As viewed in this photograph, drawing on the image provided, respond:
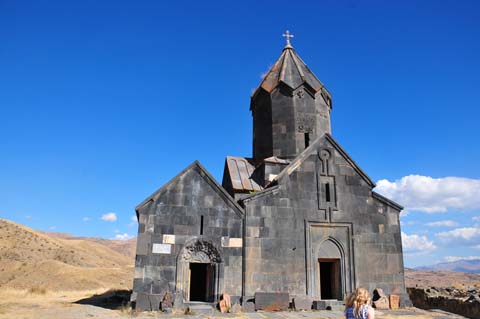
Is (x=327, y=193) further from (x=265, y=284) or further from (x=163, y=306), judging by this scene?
(x=163, y=306)

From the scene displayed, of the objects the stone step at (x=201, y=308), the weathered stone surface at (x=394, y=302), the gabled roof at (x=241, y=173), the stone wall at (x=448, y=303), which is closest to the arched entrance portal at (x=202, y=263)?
the stone step at (x=201, y=308)

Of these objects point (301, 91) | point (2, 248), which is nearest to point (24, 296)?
point (301, 91)

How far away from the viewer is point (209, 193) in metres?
12.2

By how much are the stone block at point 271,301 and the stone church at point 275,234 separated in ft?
0.71

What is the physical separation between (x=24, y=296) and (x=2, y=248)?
18981mm

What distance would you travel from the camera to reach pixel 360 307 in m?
4.21

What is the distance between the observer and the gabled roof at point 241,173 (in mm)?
14391

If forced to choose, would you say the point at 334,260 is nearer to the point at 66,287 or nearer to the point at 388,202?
the point at 388,202

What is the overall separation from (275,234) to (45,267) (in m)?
20.2

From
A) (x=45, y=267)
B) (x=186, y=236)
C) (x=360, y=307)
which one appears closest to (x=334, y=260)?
(x=186, y=236)

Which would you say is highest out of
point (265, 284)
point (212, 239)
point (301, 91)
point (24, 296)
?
point (301, 91)

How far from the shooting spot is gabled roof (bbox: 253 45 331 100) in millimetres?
15867

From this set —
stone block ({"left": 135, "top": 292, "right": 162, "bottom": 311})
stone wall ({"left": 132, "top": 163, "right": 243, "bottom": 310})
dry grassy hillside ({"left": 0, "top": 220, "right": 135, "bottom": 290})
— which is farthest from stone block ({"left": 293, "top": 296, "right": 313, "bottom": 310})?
dry grassy hillside ({"left": 0, "top": 220, "right": 135, "bottom": 290})

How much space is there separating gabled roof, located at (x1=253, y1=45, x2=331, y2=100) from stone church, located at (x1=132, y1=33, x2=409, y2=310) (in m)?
3.52
